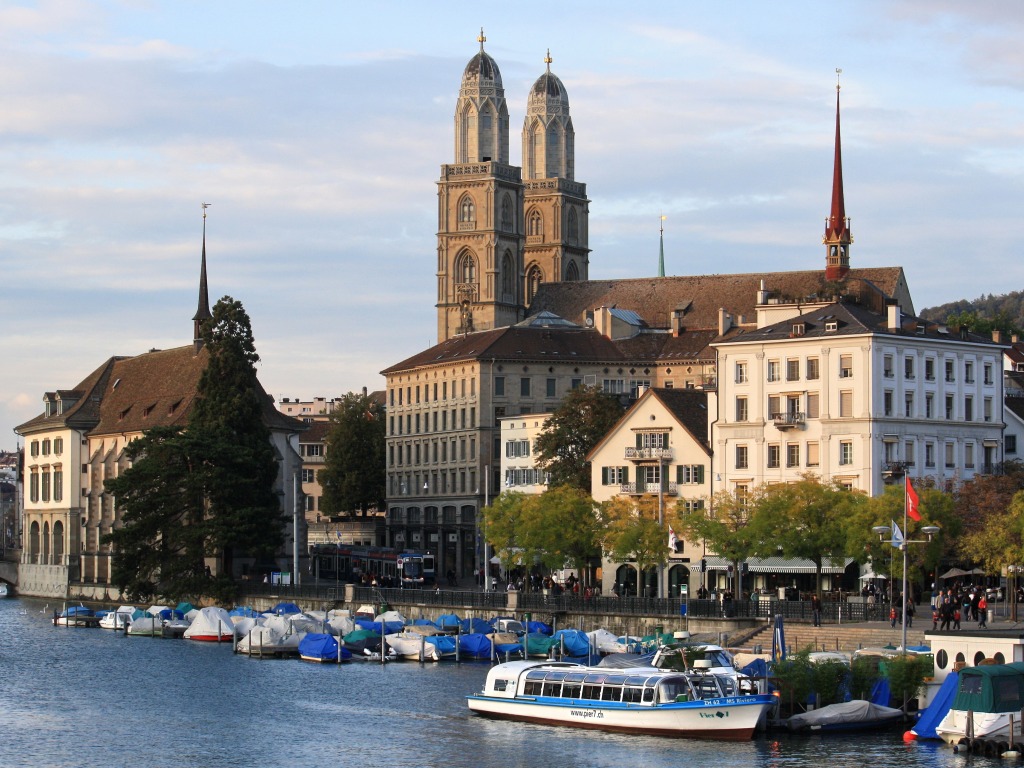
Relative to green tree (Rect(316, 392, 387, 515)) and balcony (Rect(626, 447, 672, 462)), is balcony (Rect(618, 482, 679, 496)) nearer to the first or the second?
balcony (Rect(626, 447, 672, 462))

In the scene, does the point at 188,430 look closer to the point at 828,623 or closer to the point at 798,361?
the point at 798,361

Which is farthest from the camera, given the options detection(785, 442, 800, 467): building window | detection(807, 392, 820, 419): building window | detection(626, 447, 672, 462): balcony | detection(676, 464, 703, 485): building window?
detection(626, 447, 672, 462): balcony

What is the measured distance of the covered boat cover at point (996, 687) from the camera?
5606 cm

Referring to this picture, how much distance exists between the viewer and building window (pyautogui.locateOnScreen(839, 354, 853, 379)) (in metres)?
100

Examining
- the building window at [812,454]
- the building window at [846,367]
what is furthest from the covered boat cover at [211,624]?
the building window at [846,367]

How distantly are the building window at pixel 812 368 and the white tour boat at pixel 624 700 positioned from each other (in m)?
38.0

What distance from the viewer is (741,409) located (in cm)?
10438

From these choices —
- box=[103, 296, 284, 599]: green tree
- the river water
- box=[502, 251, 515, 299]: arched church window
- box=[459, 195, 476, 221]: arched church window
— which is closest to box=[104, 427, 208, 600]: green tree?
box=[103, 296, 284, 599]: green tree

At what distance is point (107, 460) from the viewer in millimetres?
143375

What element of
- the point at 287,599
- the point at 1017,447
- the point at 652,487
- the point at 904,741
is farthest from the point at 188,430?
the point at 904,741

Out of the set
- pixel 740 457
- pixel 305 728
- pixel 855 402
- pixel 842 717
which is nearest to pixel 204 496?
pixel 740 457

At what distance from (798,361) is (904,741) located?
44663 millimetres

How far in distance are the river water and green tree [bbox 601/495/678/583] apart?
51.6 feet

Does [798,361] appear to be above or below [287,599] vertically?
above
